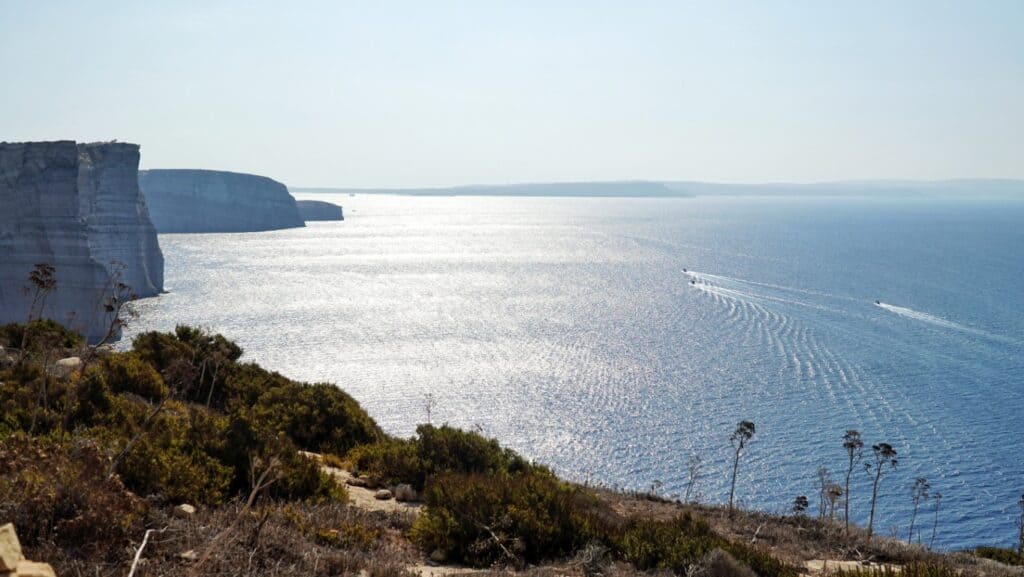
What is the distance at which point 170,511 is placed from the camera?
7629 mm

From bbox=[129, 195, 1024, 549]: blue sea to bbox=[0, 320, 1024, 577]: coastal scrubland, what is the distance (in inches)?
246

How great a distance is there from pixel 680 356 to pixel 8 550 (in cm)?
6435

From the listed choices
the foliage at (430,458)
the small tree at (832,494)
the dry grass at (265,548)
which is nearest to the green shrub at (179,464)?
the dry grass at (265,548)

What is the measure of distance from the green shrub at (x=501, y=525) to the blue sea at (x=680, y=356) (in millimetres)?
7274

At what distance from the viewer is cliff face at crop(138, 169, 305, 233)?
151250 mm

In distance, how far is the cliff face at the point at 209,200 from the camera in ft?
496

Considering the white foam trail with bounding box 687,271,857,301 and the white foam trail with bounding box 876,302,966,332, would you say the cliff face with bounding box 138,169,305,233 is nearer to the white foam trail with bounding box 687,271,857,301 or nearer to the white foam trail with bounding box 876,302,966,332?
the white foam trail with bounding box 687,271,857,301

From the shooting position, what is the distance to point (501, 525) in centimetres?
848

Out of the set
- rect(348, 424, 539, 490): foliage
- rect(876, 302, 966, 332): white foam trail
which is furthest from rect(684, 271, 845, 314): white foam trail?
rect(348, 424, 539, 490): foliage

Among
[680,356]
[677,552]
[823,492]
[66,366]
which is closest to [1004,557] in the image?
[677,552]

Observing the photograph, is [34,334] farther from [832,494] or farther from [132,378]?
[832,494]

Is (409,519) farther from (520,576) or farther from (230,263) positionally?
(230,263)

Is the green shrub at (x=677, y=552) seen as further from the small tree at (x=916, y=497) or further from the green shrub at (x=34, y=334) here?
the small tree at (x=916, y=497)

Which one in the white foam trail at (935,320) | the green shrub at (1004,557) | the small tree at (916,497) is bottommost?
the small tree at (916,497)
